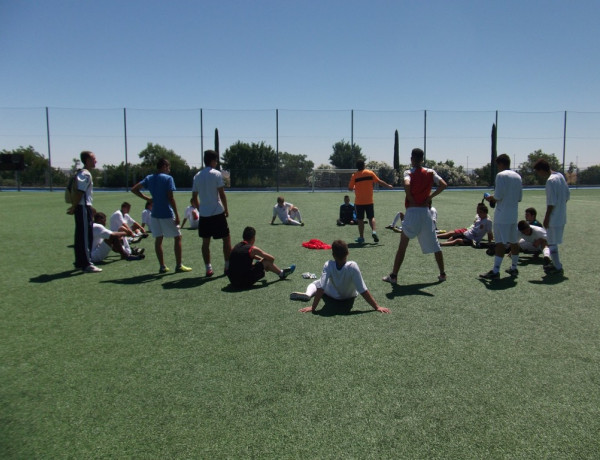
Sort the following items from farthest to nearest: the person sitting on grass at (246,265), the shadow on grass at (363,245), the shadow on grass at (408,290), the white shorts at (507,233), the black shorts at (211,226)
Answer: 1. the shadow on grass at (363,245)
2. the black shorts at (211,226)
3. the white shorts at (507,233)
4. the person sitting on grass at (246,265)
5. the shadow on grass at (408,290)

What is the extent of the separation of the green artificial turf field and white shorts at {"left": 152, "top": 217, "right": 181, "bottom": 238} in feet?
3.46

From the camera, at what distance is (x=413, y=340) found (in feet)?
14.5

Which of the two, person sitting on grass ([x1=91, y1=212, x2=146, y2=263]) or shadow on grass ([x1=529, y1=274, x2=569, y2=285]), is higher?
person sitting on grass ([x1=91, y1=212, x2=146, y2=263])

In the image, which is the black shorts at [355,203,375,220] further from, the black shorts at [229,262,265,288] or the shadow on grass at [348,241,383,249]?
the black shorts at [229,262,265,288]

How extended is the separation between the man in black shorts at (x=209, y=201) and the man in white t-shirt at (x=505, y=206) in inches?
163

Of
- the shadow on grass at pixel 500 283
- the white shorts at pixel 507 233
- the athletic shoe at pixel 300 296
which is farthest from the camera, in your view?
the white shorts at pixel 507 233

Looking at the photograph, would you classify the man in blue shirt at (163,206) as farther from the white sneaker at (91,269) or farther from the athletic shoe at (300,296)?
the athletic shoe at (300,296)

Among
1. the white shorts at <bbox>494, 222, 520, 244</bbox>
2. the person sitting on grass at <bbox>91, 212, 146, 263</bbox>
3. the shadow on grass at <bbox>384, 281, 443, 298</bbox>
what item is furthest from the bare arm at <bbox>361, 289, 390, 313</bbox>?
the person sitting on grass at <bbox>91, 212, 146, 263</bbox>

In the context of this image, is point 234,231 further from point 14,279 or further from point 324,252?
point 14,279

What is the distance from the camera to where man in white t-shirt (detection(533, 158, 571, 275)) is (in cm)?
707

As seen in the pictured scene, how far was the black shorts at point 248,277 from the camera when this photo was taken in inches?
253

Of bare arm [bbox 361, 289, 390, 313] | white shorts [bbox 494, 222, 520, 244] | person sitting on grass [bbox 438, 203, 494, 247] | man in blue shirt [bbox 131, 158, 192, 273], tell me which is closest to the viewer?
bare arm [bbox 361, 289, 390, 313]

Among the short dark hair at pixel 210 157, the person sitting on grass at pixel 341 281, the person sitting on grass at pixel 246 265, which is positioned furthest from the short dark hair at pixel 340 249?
the short dark hair at pixel 210 157

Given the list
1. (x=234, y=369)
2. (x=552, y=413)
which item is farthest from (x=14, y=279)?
(x=552, y=413)
